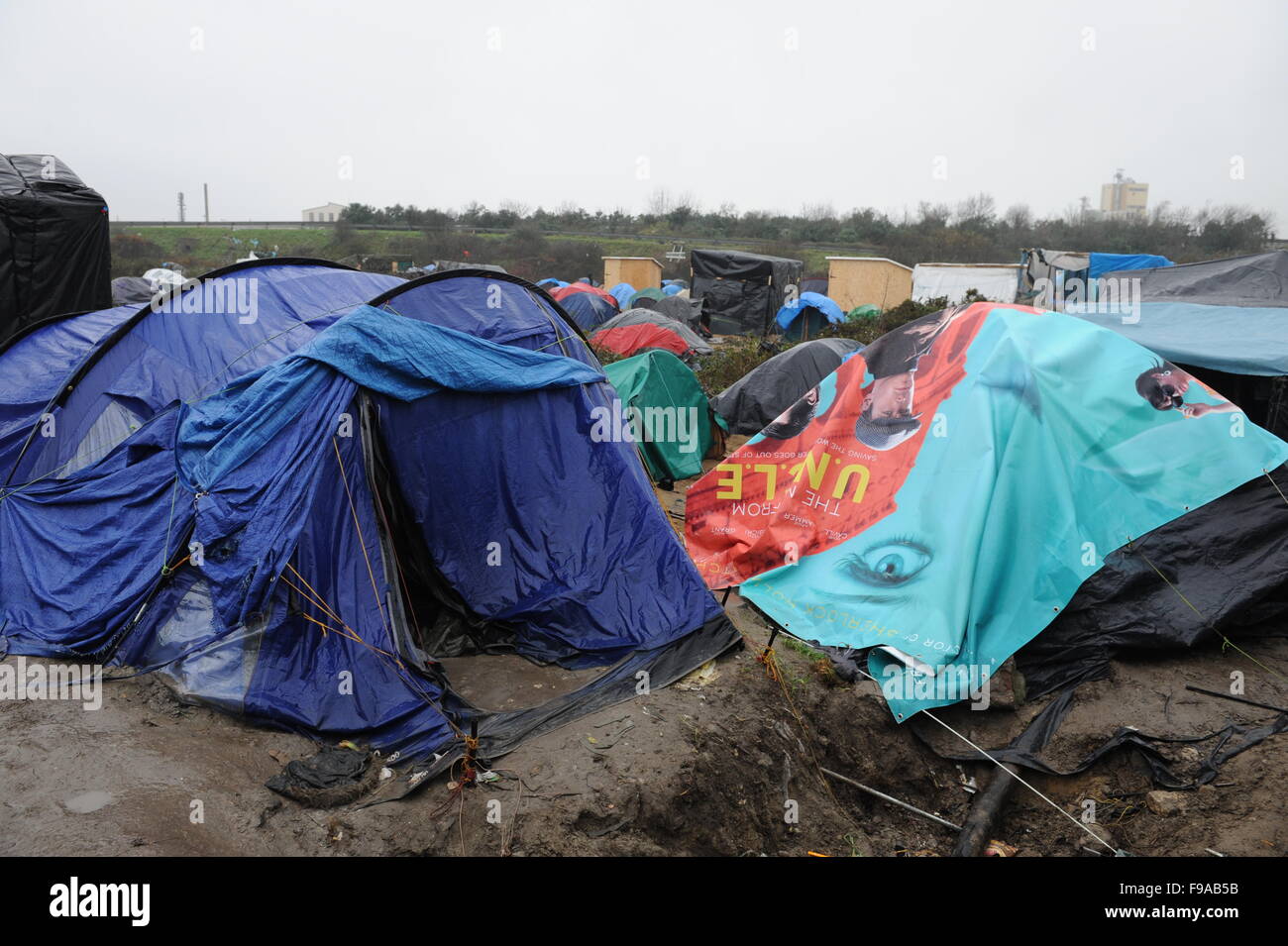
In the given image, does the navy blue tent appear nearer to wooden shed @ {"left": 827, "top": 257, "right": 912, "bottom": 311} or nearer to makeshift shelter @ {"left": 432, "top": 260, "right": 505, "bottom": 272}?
makeshift shelter @ {"left": 432, "top": 260, "right": 505, "bottom": 272}

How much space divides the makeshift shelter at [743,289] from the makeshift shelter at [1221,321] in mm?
15291

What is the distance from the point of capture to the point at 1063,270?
16.1 meters

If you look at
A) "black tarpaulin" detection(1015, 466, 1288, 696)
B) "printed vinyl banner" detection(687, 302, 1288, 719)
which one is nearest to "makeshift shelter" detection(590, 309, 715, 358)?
"printed vinyl banner" detection(687, 302, 1288, 719)

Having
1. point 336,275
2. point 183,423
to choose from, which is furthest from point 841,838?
point 336,275

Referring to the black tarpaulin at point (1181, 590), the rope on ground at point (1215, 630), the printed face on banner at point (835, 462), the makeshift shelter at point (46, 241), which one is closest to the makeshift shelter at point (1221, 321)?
the black tarpaulin at point (1181, 590)

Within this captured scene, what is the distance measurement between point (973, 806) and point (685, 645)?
1.93 meters

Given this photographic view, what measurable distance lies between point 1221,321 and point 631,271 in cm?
2573

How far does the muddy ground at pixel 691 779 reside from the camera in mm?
3912

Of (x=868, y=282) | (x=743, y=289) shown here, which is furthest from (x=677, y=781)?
(x=868, y=282)

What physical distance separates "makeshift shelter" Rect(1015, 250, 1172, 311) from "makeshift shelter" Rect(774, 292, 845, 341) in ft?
15.9

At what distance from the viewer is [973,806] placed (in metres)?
4.98

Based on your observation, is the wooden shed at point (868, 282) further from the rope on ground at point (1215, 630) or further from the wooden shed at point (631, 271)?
the rope on ground at point (1215, 630)

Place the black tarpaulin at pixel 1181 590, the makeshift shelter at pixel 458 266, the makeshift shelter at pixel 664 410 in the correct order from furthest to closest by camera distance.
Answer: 1. the makeshift shelter at pixel 664 410
2. the makeshift shelter at pixel 458 266
3. the black tarpaulin at pixel 1181 590
